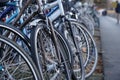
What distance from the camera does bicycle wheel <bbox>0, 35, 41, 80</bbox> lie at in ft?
7.51

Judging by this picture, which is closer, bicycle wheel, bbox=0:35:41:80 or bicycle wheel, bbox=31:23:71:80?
bicycle wheel, bbox=0:35:41:80

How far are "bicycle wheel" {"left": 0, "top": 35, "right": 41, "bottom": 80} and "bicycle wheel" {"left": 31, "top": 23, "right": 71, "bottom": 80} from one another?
177mm

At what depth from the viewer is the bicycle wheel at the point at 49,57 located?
2668mm

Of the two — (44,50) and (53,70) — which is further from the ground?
(44,50)

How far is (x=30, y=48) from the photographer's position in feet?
8.46

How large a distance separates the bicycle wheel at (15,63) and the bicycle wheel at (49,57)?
177mm

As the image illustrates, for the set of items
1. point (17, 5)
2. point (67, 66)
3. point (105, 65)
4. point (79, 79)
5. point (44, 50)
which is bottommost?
point (105, 65)

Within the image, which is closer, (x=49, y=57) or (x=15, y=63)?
(x=15, y=63)

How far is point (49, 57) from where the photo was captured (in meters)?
2.85

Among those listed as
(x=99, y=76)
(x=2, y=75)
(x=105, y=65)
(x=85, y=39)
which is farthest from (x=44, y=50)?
(x=105, y=65)

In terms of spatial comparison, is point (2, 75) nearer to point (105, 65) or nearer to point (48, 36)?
point (48, 36)

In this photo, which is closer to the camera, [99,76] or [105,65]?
[99,76]

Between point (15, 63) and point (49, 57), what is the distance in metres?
0.38

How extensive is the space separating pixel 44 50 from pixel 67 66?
341mm
